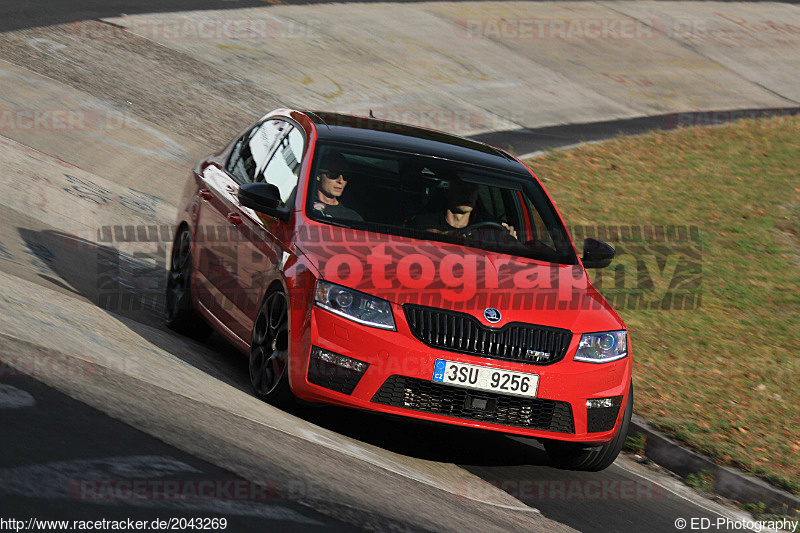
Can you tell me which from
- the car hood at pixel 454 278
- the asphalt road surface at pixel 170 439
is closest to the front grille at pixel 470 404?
the asphalt road surface at pixel 170 439

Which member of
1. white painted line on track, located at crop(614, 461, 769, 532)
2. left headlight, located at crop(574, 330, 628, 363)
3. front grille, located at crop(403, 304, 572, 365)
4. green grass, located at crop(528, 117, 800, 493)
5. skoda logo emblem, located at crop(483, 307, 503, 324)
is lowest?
green grass, located at crop(528, 117, 800, 493)

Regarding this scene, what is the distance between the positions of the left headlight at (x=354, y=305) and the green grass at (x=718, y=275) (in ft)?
9.00

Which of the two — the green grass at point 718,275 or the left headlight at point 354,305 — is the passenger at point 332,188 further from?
the green grass at point 718,275

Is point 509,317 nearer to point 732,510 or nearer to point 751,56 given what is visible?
point 732,510

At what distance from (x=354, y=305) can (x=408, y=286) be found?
0.34m

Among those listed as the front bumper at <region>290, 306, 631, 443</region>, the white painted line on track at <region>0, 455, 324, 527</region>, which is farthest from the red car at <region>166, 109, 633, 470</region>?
the white painted line on track at <region>0, 455, 324, 527</region>

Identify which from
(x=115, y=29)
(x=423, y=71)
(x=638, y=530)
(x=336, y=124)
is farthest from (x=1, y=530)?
(x=423, y=71)

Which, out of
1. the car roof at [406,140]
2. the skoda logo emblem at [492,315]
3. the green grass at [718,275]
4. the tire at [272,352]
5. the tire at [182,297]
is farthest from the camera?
the tire at [182,297]

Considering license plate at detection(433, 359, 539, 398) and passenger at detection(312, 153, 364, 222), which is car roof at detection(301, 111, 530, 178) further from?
license plate at detection(433, 359, 539, 398)

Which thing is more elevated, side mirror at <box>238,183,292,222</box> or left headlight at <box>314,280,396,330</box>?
side mirror at <box>238,183,292,222</box>

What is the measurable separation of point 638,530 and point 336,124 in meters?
3.54

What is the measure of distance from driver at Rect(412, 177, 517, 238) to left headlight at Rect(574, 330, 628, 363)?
1212 mm

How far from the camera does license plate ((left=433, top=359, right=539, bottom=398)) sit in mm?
6078

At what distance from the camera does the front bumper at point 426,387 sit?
6.05m
